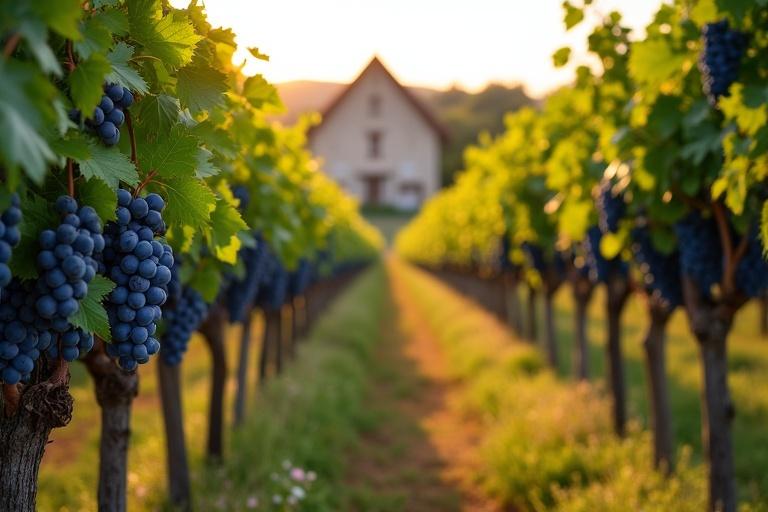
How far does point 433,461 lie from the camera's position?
7660 mm

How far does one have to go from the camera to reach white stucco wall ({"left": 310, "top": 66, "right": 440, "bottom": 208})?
6309cm

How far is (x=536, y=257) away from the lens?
10531 mm

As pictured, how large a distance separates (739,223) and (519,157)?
558 centimetres

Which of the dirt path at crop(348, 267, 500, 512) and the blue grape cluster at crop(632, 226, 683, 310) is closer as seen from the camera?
the blue grape cluster at crop(632, 226, 683, 310)

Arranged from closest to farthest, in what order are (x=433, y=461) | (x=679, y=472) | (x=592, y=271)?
1. (x=679, y=472)
2. (x=592, y=271)
3. (x=433, y=461)

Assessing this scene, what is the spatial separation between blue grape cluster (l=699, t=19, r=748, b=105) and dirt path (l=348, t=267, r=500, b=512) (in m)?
4.27

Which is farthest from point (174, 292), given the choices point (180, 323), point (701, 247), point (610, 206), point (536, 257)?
point (536, 257)

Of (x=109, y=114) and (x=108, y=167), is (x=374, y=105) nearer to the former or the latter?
(x=109, y=114)

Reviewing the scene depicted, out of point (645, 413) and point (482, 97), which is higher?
point (482, 97)

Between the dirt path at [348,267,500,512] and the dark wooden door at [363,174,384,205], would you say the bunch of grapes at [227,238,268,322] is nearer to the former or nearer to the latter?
the dirt path at [348,267,500,512]

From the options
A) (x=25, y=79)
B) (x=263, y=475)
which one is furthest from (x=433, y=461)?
(x=25, y=79)

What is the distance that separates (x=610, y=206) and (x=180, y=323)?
121 inches

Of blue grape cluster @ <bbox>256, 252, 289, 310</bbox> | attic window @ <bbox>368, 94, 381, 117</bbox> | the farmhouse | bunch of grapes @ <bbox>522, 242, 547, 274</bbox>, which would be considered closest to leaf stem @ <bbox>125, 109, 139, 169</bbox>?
blue grape cluster @ <bbox>256, 252, 289, 310</bbox>

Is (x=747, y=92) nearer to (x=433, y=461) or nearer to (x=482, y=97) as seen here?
(x=433, y=461)
